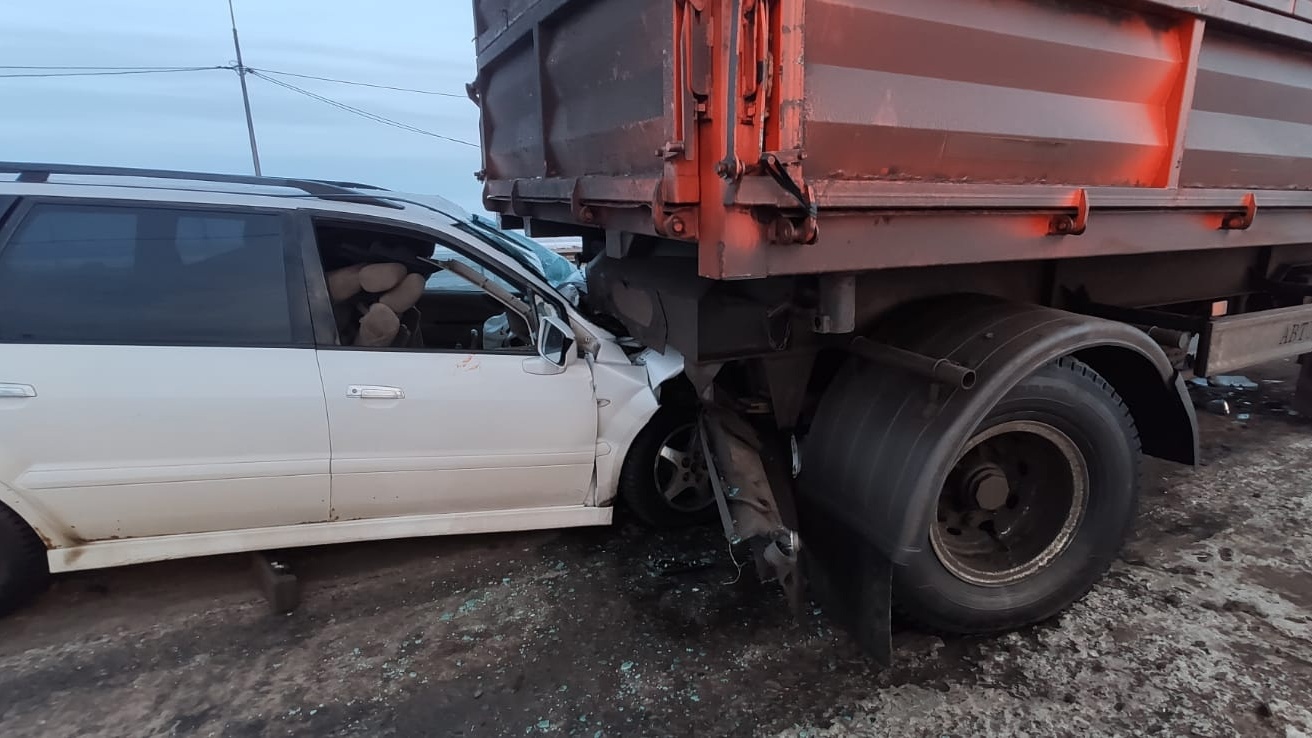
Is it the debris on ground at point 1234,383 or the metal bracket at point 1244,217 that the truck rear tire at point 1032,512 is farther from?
the debris on ground at point 1234,383

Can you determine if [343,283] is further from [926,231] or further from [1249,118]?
[1249,118]

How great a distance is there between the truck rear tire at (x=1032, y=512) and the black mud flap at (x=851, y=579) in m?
0.16

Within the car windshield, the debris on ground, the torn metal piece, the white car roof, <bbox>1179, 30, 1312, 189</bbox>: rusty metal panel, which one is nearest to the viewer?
the torn metal piece

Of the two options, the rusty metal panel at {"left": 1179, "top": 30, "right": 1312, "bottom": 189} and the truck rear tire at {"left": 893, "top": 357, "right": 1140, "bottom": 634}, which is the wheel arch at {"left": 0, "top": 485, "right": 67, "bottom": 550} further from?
the rusty metal panel at {"left": 1179, "top": 30, "right": 1312, "bottom": 189}

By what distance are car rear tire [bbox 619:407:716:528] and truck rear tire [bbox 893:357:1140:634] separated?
1160mm

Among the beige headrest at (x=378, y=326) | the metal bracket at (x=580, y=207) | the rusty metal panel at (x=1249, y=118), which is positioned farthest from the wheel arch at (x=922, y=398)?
the beige headrest at (x=378, y=326)

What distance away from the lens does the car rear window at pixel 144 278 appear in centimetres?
268

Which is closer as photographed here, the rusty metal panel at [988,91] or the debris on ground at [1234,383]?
the rusty metal panel at [988,91]

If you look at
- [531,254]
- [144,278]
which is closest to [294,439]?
[144,278]

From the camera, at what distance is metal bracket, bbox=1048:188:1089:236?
2.30 meters

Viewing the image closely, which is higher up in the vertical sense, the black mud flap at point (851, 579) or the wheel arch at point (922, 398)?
the wheel arch at point (922, 398)

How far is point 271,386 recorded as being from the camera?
9.30ft

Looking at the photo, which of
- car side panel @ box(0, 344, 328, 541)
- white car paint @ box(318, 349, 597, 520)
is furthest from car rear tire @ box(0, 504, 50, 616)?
white car paint @ box(318, 349, 597, 520)

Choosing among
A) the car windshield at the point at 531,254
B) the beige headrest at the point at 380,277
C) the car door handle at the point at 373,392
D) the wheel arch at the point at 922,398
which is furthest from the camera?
the car windshield at the point at 531,254
